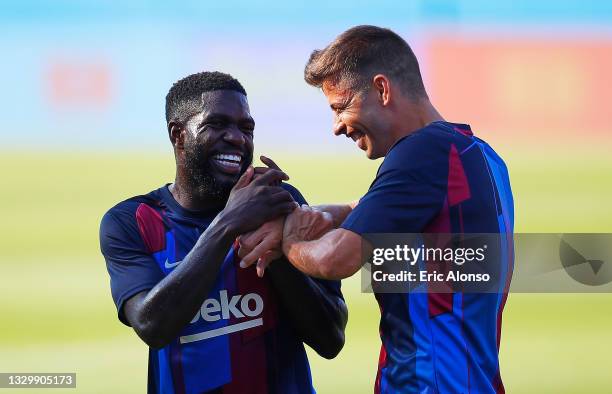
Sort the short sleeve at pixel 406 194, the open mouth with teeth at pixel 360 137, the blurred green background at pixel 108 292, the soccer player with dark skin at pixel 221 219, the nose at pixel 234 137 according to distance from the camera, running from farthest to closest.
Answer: the blurred green background at pixel 108 292
the nose at pixel 234 137
the open mouth with teeth at pixel 360 137
the soccer player with dark skin at pixel 221 219
the short sleeve at pixel 406 194

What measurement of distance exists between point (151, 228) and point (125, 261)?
12 centimetres

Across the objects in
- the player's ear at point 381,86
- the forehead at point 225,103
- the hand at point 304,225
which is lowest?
the hand at point 304,225

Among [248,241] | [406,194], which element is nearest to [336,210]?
[248,241]

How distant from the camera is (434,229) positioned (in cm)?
223

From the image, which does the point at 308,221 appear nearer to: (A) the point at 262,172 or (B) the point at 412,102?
(A) the point at 262,172

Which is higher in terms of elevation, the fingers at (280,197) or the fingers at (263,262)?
the fingers at (280,197)

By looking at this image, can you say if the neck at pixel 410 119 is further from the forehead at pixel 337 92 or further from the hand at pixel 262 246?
the hand at pixel 262 246

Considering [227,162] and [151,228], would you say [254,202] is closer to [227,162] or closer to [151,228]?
[227,162]

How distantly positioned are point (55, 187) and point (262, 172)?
3.43 m

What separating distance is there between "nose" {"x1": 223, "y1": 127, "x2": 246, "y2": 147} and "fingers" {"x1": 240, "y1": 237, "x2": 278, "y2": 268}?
31 centimetres

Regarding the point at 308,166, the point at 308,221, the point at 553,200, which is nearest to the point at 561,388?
the point at 553,200

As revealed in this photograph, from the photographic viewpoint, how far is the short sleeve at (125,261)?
250cm

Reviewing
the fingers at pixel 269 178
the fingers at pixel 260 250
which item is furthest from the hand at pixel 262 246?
the fingers at pixel 269 178

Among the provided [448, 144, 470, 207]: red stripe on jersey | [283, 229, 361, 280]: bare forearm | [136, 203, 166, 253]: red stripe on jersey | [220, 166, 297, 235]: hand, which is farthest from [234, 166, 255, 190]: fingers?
[448, 144, 470, 207]: red stripe on jersey
